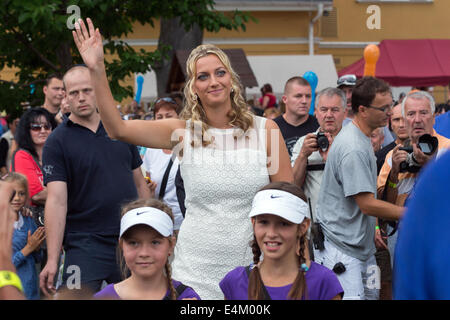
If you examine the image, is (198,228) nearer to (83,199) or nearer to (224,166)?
(224,166)

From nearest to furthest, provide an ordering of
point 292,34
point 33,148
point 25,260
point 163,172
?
point 25,260 → point 33,148 → point 163,172 → point 292,34

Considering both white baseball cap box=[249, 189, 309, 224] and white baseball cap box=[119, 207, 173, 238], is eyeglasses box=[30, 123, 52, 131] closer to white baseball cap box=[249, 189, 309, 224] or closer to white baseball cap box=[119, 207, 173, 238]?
white baseball cap box=[119, 207, 173, 238]

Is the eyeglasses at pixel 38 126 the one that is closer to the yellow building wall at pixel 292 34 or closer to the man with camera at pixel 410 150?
the man with camera at pixel 410 150

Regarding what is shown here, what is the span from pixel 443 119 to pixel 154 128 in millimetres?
2736

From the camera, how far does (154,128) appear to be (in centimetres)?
331

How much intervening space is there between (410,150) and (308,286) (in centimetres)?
173

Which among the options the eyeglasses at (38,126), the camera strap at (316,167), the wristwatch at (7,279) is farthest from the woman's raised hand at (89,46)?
the eyeglasses at (38,126)

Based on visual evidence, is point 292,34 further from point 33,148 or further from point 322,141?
point 322,141

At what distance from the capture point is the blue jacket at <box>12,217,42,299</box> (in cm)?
510

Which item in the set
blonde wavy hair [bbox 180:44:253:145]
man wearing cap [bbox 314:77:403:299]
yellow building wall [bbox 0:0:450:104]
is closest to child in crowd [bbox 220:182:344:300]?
blonde wavy hair [bbox 180:44:253:145]

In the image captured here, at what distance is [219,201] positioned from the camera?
10.9 feet

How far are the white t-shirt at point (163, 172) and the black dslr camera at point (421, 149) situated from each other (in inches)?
81.7

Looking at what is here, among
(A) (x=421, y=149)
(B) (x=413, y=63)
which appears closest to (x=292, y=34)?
(B) (x=413, y=63)
